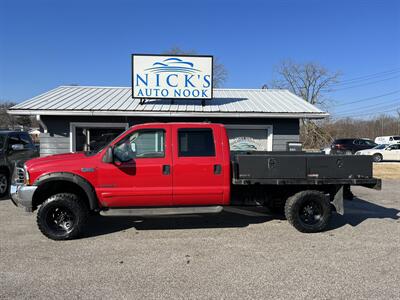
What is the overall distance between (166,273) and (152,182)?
196 cm

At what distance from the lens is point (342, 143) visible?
3303cm

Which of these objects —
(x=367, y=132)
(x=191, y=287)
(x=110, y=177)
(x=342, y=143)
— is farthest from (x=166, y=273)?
(x=367, y=132)

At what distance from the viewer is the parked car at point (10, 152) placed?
1049 cm

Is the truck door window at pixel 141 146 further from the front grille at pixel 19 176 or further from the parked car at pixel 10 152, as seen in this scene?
the parked car at pixel 10 152

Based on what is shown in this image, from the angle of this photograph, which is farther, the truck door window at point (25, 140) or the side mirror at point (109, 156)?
the truck door window at point (25, 140)

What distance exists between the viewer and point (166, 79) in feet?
39.3

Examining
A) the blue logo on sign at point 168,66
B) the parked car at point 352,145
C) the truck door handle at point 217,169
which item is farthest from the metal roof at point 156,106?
the parked car at point 352,145

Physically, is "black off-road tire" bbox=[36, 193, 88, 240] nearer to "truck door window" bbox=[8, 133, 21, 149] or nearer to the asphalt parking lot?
the asphalt parking lot

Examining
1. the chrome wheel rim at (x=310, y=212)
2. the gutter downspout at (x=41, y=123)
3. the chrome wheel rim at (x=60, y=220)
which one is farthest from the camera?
the gutter downspout at (x=41, y=123)

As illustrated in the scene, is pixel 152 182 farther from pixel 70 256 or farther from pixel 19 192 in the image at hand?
pixel 19 192

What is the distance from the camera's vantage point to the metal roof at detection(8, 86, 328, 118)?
1118cm

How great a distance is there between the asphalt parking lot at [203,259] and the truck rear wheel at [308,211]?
200mm

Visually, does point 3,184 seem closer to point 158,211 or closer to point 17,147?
point 17,147

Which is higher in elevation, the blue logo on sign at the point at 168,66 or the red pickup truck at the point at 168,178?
the blue logo on sign at the point at 168,66
